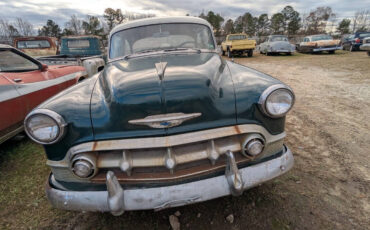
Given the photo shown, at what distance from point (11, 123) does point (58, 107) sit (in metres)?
2.03

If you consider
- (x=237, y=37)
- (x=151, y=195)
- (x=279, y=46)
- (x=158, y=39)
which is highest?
(x=237, y=37)

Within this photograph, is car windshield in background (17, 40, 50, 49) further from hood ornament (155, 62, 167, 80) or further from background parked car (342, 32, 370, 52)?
background parked car (342, 32, 370, 52)

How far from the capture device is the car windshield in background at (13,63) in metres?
3.38

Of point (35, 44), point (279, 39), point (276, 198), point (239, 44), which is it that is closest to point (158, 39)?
point (276, 198)

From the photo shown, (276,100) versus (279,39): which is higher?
(279,39)

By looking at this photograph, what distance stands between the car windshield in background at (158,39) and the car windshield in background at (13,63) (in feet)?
5.96

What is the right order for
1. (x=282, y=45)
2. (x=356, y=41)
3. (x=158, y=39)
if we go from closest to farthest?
(x=158, y=39), (x=282, y=45), (x=356, y=41)

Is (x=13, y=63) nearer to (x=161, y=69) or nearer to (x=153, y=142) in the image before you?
(x=161, y=69)

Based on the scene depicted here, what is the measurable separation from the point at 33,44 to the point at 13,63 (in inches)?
219

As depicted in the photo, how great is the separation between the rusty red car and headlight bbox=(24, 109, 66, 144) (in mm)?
1819

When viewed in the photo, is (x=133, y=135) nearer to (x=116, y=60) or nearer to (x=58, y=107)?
(x=58, y=107)

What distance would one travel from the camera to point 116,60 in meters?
2.83

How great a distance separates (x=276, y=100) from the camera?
5.72 ft

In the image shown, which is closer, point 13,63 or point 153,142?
point 153,142
